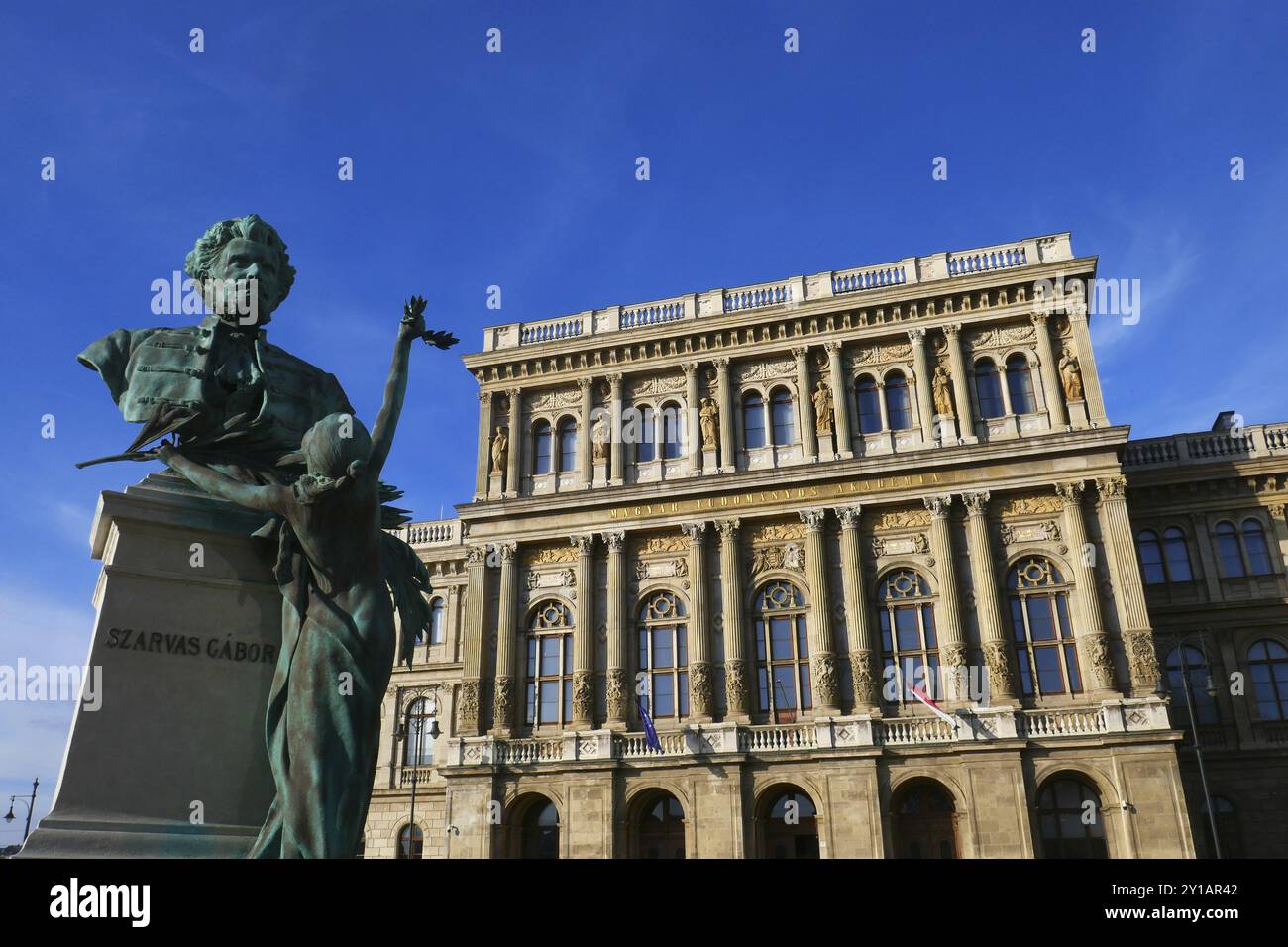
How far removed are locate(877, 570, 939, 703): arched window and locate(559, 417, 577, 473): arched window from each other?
11.4 meters

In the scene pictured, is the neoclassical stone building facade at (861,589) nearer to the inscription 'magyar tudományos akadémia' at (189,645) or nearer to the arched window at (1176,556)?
the arched window at (1176,556)

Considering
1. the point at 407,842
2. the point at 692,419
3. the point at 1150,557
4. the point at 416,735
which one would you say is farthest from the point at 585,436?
the point at 1150,557

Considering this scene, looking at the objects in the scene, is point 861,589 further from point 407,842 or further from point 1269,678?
point 407,842

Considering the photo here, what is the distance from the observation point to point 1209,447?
1328 inches

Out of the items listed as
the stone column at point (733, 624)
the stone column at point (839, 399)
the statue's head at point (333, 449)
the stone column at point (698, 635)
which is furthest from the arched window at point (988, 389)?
the statue's head at point (333, 449)

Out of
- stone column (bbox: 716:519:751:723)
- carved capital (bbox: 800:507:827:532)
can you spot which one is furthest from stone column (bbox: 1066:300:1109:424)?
stone column (bbox: 716:519:751:723)

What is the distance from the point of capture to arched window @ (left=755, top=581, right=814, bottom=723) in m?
29.3

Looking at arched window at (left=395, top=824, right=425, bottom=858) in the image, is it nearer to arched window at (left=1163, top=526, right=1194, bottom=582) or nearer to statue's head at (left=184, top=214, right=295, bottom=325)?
arched window at (left=1163, top=526, right=1194, bottom=582)

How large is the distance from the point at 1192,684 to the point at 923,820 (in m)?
11.4

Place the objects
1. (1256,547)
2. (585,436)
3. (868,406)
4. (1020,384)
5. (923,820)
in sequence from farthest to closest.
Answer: (585,436) < (868,406) < (1256,547) < (1020,384) < (923,820)

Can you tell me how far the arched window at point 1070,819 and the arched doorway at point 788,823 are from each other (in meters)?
6.07

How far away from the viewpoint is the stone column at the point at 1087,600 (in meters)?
27.0
